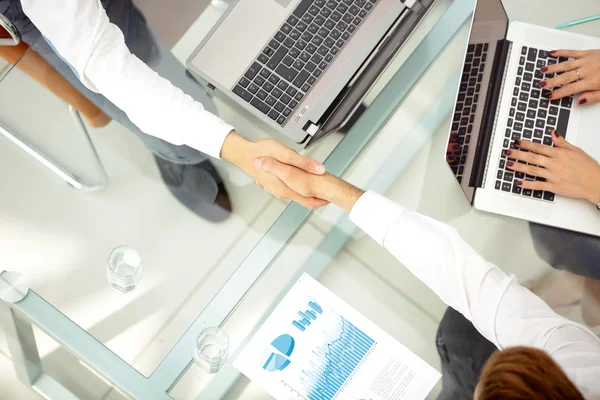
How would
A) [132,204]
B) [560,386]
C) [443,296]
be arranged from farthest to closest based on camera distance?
[132,204] < [443,296] < [560,386]

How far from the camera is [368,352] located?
1.14 meters

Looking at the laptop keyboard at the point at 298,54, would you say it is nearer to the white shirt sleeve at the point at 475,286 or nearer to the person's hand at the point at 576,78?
the white shirt sleeve at the point at 475,286

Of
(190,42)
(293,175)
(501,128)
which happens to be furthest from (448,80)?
(190,42)

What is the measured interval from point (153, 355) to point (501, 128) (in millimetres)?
850

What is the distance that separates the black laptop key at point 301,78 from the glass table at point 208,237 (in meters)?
0.12

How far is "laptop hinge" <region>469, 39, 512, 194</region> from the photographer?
1.24 meters

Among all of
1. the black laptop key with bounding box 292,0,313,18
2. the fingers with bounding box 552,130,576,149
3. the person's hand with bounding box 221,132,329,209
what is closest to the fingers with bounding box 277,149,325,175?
the person's hand with bounding box 221,132,329,209

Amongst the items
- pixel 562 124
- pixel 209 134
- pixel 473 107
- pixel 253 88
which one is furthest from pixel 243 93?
pixel 562 124

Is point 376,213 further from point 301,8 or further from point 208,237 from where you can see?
point 301,8

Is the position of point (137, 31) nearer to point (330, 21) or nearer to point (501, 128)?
point (330, 21)

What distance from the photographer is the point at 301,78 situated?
1207mm

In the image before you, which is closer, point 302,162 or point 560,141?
point 302,162

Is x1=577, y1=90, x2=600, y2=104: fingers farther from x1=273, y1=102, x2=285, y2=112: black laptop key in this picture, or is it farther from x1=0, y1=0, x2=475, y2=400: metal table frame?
x1=273, y1=102, x2=285, y2=112: black laptop key

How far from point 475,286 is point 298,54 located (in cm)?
58
